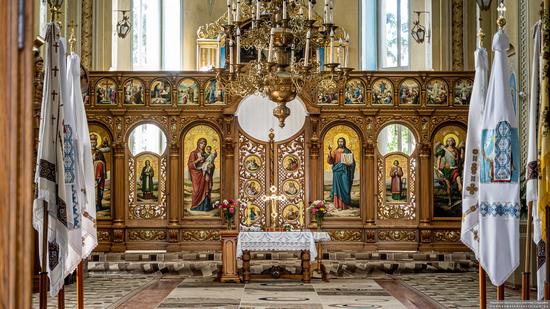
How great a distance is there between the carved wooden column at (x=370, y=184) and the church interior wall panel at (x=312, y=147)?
2cm

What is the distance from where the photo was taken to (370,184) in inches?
632

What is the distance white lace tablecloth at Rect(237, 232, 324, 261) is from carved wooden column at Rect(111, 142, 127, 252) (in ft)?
11.6

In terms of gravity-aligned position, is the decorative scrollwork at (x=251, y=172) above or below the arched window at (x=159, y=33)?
below

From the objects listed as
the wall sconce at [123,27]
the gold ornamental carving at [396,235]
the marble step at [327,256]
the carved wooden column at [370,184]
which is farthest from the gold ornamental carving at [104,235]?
the wall sconce at [123,27]

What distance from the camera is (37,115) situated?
12.1m

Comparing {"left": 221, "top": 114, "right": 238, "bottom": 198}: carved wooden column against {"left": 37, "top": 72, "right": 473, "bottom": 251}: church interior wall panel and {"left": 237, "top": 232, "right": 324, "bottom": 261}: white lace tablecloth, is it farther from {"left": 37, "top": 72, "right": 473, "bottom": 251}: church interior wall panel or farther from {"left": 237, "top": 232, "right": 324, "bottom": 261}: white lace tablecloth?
{"left": 237, "top": 232, "right": 324, "bottom": 261}: white lace tablecloth

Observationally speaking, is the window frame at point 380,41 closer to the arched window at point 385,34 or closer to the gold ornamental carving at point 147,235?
the arched window at point 385,34

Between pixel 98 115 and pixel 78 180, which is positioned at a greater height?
pixel 98 115

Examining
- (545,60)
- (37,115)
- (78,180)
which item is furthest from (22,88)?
(37,115)

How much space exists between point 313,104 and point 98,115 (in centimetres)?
433

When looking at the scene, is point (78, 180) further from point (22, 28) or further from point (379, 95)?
point (379, 95)

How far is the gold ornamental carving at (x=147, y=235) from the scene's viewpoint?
1602cm

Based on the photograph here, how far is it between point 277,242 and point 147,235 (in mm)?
3804

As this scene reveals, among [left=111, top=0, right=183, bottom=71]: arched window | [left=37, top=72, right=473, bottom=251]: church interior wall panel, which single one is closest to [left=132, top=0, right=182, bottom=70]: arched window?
[left=111, top=0, right=183, bottom=71]: arched window
